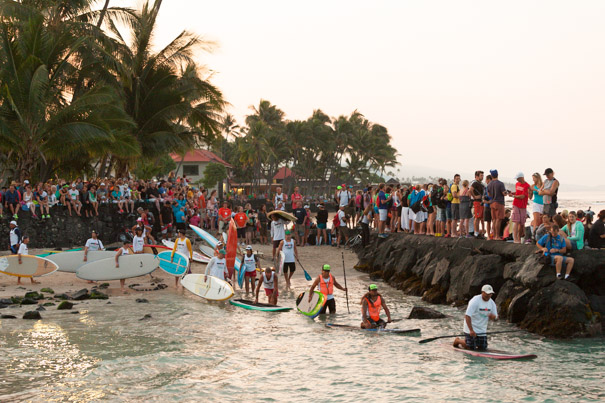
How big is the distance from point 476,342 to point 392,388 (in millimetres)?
2354

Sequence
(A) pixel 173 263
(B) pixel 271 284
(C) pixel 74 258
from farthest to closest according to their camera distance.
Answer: (C) pixel 74 258 < (A) pixel 173 263 < (B) pixel 271 284

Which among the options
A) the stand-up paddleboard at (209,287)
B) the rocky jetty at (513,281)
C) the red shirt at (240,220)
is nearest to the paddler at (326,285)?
the stand-up paddleboard at (209,287)

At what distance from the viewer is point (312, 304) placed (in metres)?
15.1

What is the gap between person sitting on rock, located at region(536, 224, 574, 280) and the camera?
1327cm

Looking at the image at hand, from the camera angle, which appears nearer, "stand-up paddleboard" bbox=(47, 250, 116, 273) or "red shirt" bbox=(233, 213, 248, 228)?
"stand-up paddleboard" bbox=(47, 250, 116, 273)

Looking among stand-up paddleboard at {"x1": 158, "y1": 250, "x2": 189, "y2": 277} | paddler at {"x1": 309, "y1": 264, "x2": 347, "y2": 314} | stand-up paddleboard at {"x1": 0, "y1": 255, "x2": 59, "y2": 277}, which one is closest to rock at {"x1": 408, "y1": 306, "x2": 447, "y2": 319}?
paddler at {"x1": 309, "y1": 264, "x2": 347, "y2": 314}

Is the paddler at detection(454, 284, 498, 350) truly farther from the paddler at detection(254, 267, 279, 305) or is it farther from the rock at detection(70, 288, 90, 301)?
the rock at detection(70, 288, 90, 301)

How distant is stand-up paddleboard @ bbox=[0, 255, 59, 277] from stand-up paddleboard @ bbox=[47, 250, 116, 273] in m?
0.83

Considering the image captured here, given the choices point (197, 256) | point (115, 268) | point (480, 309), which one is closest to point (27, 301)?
point (115, 268)

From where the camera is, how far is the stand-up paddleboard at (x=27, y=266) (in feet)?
60.8

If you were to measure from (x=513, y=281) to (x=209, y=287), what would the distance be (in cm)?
811

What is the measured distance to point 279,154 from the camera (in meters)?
82.4

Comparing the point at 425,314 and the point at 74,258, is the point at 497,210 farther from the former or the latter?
the point at 74,258

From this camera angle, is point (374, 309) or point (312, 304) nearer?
point (374, 309)
